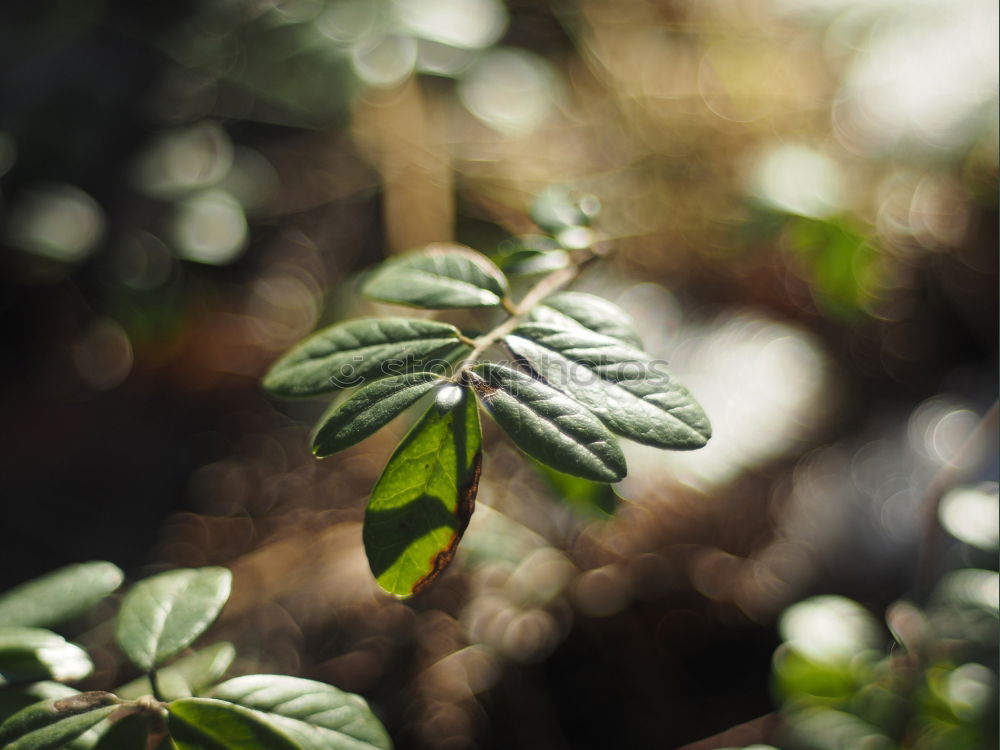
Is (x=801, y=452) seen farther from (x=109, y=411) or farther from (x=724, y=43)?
(x=109, y=411)

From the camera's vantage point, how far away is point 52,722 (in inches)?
29.2

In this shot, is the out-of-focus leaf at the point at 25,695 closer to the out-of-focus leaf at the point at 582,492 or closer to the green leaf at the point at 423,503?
the green leaf at the point at 423,503

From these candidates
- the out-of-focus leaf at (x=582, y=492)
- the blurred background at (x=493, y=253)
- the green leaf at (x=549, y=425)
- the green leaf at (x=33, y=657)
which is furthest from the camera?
the blurred background at (x=493, y=253)

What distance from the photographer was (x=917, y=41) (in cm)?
199

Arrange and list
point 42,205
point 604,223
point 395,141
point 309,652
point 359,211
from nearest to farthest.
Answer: point 309,652
point 42,205
point 604,223
point 395,141
point 359,211

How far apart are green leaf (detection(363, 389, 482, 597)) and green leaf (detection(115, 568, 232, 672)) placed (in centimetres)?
26

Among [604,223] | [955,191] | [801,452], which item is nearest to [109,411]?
[604,223]

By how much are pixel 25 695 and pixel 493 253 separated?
1033 mm

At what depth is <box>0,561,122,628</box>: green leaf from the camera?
90 cm

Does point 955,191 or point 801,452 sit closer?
point 801,452

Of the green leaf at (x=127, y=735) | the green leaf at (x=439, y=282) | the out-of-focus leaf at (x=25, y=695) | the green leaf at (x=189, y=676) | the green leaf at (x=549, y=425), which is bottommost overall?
the green leaf at (x=127, y=735)

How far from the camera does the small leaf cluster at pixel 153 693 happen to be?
0.74 m

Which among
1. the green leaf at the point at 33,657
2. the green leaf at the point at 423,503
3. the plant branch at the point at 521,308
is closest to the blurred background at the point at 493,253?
the plant branch at the point at 521,308

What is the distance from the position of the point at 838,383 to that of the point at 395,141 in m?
1.47
